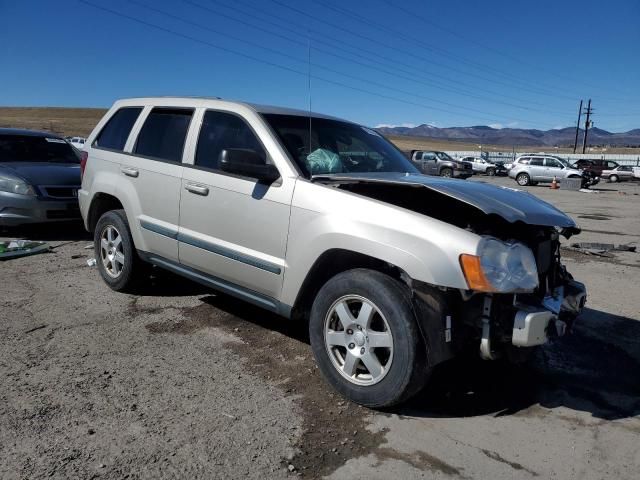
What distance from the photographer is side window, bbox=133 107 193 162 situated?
4.62 metres

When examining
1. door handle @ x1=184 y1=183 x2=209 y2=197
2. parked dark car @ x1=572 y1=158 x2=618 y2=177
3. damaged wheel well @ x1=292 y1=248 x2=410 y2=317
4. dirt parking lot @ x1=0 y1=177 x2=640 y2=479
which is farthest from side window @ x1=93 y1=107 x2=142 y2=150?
parked dark car @ x1=572 y1=158 x2=618 y2=177

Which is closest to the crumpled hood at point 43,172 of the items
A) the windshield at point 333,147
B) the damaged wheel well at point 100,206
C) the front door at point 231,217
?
the damaged wheel well at point 100,206

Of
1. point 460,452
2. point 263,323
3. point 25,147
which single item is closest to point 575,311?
point 460,452

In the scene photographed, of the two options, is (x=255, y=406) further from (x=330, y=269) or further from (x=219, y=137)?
(x=219, y=137)

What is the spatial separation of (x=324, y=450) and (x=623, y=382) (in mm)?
2378

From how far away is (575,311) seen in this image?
356 centimetres

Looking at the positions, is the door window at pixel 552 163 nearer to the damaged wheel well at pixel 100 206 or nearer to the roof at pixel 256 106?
the roof at pixel 256 106

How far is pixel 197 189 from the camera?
423cm

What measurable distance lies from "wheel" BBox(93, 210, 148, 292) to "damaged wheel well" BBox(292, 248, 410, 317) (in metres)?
2.15

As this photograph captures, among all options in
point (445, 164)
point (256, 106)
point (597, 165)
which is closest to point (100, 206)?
point (256, 106)

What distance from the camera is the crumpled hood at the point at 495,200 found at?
313cm

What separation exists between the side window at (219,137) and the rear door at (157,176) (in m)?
0.23

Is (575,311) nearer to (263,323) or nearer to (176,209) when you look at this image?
(263,323)

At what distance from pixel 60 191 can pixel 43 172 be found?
0.40 m
